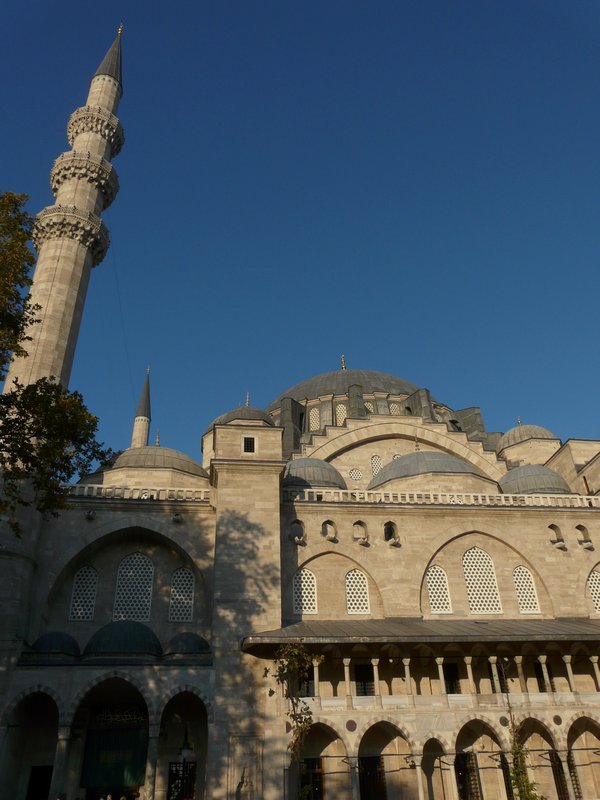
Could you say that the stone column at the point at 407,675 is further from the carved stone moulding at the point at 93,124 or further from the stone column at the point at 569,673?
the carved stone moulding at the point at 93,124

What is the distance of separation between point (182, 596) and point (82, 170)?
1716 centimetres

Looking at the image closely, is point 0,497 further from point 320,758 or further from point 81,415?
point 320,758

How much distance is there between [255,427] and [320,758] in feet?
31.3

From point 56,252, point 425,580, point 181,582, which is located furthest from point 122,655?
point 56,252

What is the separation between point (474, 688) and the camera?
1716cm

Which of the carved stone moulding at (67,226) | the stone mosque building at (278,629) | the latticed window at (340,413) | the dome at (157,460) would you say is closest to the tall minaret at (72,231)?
the carved stone moulding at (67,226)

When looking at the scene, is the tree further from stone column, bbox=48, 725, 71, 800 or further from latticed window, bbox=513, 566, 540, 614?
latticed window, bbox=513, 566, 540, 614

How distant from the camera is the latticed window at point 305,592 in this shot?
740 inches

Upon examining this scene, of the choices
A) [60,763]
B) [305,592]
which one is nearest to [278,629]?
[305,592]

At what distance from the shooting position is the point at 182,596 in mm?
18969

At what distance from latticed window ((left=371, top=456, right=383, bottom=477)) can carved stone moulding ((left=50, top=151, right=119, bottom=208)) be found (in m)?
16.2

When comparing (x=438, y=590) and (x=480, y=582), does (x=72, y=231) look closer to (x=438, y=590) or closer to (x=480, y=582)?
(x=438, y=590)

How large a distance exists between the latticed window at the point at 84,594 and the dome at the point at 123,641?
125cm

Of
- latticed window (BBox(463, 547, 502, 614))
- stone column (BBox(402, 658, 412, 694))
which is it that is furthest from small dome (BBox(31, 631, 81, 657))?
latticed window (BBox(463, 547, 502, 614))
